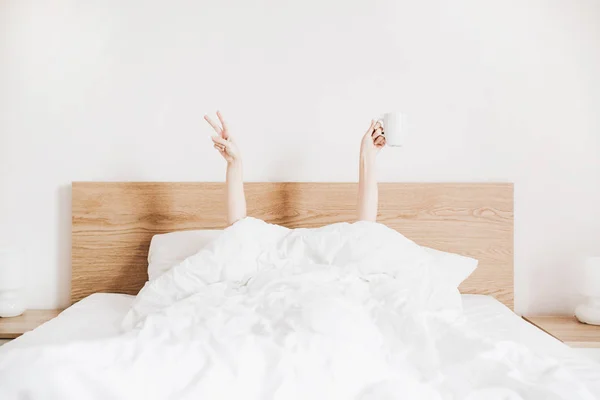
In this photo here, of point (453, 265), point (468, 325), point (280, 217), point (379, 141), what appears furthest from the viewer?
point (280, 217)

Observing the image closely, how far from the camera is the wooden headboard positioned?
2365 mm

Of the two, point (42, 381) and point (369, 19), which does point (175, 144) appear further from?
point (42, 381)

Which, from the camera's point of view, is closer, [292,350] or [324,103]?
[292,350]

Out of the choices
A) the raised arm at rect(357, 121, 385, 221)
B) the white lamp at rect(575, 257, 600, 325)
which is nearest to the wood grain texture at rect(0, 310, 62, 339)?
the raised arm at rect(357, 121, 385, 221)

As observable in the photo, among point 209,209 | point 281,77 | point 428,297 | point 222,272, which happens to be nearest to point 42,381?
point 222,272

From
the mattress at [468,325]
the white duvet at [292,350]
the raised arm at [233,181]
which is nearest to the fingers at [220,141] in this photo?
the raised arm at [233,181]

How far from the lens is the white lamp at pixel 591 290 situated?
85.8 inches

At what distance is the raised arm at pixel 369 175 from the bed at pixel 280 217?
0.57ft

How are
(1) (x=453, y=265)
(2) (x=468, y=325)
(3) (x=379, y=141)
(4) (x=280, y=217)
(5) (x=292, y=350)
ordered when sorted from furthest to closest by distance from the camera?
(4) (x=280, y=217), (3) (x=379, y=141), (1) (x=453, y=265), (2) (x=468, y=325), (5) (x=292, y=350)

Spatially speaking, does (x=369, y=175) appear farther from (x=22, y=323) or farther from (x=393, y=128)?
(x=22, y=323)

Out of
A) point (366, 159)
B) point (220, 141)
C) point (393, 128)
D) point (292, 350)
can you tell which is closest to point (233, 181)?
point (220, 141)

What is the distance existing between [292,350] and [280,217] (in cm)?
128

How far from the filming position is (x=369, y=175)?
2.20 metres

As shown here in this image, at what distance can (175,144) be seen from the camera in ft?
8.11
